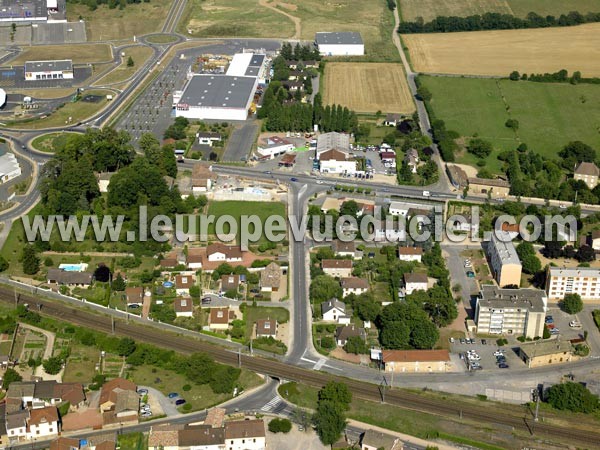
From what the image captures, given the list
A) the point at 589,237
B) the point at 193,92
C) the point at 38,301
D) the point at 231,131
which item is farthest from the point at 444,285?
the point at 193,92

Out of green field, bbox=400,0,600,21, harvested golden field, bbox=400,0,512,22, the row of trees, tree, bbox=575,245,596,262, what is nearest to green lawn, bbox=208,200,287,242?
tree, bbox=575,245,596,262

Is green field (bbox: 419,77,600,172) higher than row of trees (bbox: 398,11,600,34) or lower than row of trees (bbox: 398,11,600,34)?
lower

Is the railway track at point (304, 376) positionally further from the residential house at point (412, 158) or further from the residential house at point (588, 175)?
the residential house at point (588, 175)

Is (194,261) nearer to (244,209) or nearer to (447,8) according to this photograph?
(244,209)

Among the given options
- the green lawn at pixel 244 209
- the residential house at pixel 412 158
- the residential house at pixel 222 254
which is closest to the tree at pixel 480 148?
the residential house at pixel 412 158

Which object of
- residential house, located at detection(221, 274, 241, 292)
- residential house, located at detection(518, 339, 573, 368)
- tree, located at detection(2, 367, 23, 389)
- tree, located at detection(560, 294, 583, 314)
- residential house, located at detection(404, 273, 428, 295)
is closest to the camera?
tree, located at detection(2, 367, 23, 389)

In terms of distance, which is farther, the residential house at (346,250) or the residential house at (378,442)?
the residential house at (346,250)

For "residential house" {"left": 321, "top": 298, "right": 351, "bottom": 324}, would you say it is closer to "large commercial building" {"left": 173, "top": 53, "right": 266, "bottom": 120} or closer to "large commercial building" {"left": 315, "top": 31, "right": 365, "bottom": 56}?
"large commercial building" {"left": 173, "top": 53, "right": 266, "bottom": 120}

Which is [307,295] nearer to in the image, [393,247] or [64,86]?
[393,247]
